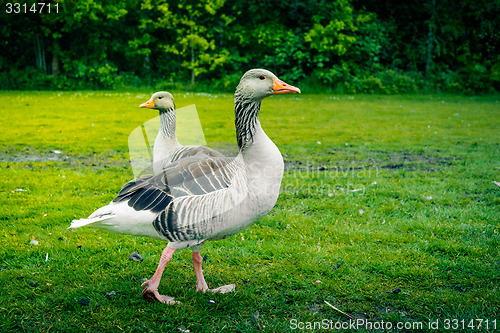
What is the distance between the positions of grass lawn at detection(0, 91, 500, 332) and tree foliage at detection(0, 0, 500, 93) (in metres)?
16.7

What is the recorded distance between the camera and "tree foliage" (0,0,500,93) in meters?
24.7

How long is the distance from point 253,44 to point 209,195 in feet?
82.9

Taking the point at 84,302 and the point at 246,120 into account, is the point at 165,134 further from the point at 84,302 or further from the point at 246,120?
the point at 84,302

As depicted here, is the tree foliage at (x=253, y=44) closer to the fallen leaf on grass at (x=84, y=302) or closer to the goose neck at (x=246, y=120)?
the goose neck at (x=246, y=120)

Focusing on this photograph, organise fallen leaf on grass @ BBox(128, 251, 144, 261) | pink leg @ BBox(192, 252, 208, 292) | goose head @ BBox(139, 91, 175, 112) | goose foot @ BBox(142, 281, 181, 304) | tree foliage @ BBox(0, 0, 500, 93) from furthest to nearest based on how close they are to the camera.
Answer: tree foliage @ BBox(0, 0, 500, 93)
goose head @ BBox(139, 91, 175, 112)
fallen leaf on grass @ BBox(128, 251, 144, 261)
pink leg @ BBox(192, 252, 208, 292)
goose foot @ BBox(142, 281, 181, 304)

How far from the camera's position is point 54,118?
1356cm

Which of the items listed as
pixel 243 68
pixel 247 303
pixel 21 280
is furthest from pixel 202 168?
pixel 243 68

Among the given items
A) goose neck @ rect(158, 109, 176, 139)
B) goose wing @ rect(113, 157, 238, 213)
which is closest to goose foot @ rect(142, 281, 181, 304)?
goose wing @ rect(113, 157, 238, 213)

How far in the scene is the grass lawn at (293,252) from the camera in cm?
340

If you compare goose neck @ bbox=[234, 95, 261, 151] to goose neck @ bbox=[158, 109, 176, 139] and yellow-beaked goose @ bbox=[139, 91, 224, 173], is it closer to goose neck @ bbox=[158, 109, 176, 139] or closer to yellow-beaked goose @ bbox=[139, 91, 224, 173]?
yellow-beaked goose @ bbox=[139, 91, 224, 173]

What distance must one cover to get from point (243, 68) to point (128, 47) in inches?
303

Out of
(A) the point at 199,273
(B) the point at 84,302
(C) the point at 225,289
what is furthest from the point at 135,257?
(C) the point at 225,289

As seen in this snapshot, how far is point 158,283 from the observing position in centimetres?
344

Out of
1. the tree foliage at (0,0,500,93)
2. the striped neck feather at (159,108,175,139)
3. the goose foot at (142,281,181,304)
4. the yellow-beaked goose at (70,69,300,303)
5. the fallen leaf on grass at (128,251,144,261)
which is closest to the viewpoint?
the yellow-beaked goose at (70,69,300,303)
